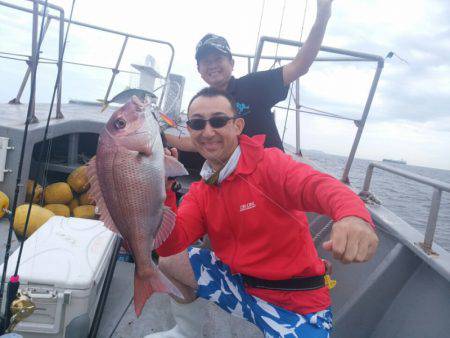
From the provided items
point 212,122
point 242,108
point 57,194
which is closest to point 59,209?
point 57,194

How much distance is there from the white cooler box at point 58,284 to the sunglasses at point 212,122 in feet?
4.17

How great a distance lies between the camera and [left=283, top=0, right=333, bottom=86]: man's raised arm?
9.53ft

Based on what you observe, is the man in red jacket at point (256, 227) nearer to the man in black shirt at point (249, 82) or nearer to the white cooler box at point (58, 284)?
the white cooler box at point (58, 284)

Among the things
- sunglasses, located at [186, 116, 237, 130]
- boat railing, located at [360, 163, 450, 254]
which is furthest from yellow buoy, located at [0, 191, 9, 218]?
boat railing, located at [360, 163, 450, 254]

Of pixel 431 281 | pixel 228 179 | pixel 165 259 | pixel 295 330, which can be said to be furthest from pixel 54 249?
pixel 431 281

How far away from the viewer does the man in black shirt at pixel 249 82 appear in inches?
130

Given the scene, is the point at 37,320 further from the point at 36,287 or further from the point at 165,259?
the point at 165,259

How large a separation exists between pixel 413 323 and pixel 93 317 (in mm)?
2374

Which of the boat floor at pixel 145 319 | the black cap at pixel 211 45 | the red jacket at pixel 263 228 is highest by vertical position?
the black cap at pixel 211 45

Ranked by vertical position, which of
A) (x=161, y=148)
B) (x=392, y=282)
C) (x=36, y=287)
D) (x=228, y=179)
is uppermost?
(x=161, y=148)

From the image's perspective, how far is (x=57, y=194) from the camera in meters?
4.23

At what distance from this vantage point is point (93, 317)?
266cm

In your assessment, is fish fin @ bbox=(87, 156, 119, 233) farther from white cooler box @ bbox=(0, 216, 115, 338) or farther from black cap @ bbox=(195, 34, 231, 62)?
black cap @ bbox=(195, 34, 231, 62)

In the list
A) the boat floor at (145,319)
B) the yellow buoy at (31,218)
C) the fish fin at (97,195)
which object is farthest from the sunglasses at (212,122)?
the yellow buoy at (31,218)
